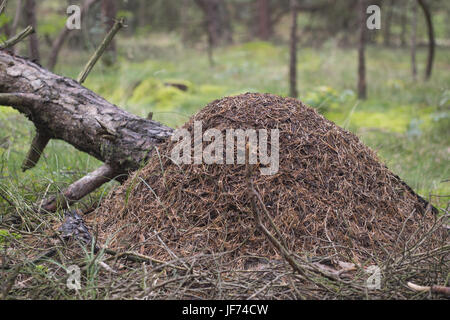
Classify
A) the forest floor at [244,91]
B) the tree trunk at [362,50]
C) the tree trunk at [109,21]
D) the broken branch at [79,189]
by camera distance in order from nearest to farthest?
1. the broken branch at [79,189]
2. the forest floor at [244,91]
3. the tree trunk at [362,50]
4. the tree trunk at [109,21]

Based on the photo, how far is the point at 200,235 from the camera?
2434 mm

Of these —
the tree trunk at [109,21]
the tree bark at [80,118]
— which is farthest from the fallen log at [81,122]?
the tree trunk at [109,21]

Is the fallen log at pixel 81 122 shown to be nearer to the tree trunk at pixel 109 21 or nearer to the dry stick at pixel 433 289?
the dry stick at pixel 433 289

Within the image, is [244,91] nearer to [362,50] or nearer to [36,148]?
[362,50]

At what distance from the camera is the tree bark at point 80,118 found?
122 inches

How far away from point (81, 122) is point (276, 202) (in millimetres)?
1643

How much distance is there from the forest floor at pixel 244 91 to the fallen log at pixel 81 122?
248mm

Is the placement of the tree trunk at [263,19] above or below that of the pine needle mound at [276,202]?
above

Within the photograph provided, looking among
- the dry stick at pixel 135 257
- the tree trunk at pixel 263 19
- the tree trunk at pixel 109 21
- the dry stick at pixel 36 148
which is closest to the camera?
the dry stick at pixel 135 257

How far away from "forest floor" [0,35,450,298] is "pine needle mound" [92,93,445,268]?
338 millimetres

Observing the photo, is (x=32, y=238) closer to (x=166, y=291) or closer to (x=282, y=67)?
(x=166, y=291)
